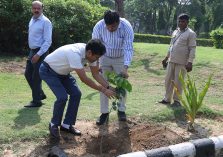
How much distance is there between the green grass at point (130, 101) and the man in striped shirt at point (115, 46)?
2.56 feet

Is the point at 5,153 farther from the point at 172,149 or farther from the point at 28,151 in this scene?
the point at 172,149

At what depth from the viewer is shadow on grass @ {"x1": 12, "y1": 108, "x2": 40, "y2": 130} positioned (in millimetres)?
5609

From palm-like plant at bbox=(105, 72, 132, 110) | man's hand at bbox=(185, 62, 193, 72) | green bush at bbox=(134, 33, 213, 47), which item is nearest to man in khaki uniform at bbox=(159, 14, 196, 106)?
man's hand at bbox=(185, 62, 193, 72)

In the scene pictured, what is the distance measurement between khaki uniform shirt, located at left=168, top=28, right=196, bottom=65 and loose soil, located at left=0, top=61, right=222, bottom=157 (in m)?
1.23

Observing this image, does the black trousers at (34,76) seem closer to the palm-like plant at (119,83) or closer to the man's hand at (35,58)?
the man's hand at (35,58)

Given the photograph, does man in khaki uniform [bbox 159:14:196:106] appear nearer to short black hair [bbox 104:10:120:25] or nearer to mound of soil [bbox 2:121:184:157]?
mound of soil [bbox 2:121:184:157]

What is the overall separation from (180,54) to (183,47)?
0.14m

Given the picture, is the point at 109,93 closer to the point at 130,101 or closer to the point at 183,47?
the point at 183,47

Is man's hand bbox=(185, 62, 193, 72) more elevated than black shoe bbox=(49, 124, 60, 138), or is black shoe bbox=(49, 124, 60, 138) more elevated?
man's hand bbox=(185, 62, 193, 72)

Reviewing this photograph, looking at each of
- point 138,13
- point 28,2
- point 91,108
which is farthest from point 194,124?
point 138,13

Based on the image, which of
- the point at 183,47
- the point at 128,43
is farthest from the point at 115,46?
the point at 183,47

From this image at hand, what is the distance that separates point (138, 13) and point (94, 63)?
62054 millimetres

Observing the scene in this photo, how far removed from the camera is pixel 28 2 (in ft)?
42.5

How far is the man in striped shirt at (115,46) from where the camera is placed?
18.7ft
